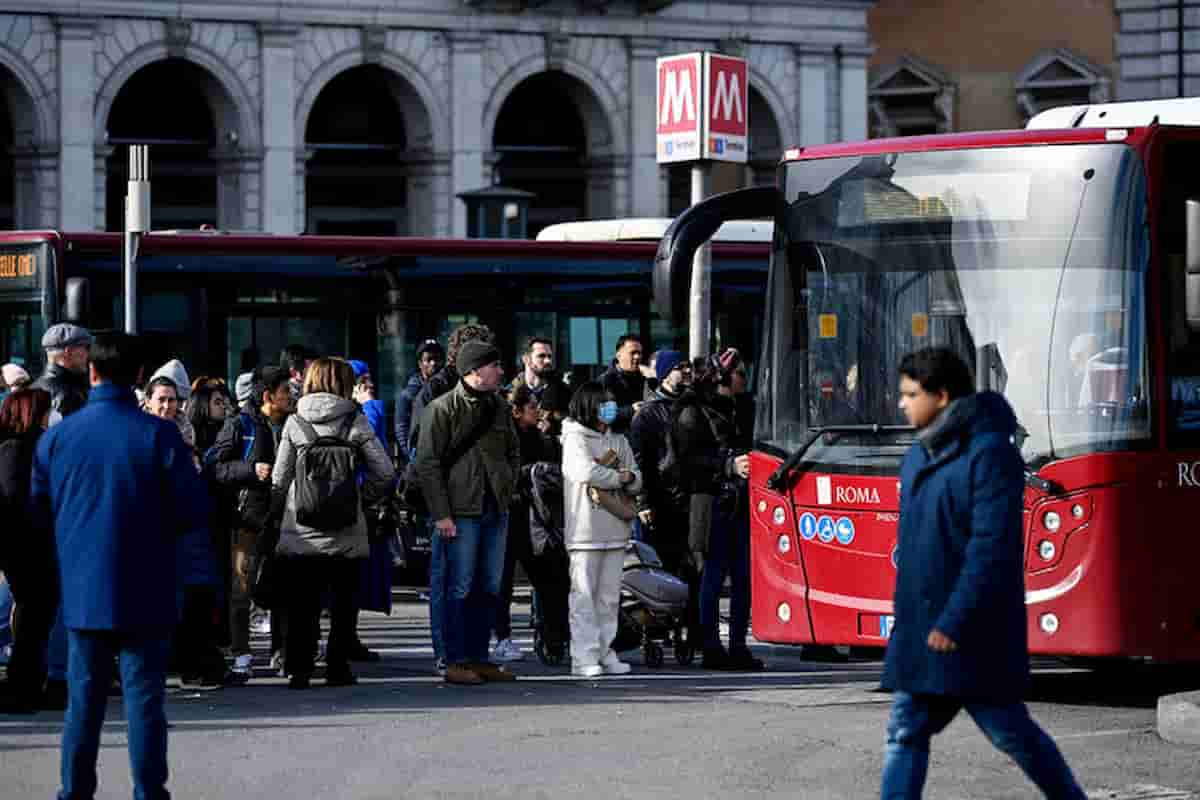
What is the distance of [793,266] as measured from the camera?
13.1 meters

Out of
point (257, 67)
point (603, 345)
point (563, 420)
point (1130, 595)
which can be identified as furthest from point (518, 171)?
point (1130, 595)

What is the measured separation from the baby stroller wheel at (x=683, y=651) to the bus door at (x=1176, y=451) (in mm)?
3352

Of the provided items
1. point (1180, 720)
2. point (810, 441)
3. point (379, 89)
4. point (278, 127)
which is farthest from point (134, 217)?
point (379, 89)

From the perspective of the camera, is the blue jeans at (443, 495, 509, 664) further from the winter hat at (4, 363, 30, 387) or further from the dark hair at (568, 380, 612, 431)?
the winter hat at (4, 363, 30, 387)

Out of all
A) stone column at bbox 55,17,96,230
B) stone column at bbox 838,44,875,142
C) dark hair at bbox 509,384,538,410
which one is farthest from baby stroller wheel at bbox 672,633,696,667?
stone column at bbox 838,44,875,142

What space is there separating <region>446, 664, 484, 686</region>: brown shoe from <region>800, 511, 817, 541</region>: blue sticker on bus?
1.79 metres

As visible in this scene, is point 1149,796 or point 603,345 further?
point 603,345

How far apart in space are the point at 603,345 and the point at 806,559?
1071 cm

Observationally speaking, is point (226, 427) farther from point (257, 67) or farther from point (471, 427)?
point (257, 67)

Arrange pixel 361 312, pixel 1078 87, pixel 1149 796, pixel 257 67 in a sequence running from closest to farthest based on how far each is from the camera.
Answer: pixel 1149 796
pixel 361 312
pixel 257 67
pixel 1078 87

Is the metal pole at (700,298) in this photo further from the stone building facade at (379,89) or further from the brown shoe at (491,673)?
the stone building facade at (379,89)

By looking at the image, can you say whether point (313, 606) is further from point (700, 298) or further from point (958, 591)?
point (700, 298)

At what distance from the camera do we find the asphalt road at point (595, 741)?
10.1 meters

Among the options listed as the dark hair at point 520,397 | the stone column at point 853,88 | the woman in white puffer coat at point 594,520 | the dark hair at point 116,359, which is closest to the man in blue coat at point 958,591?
the dark hair at point 116,359
